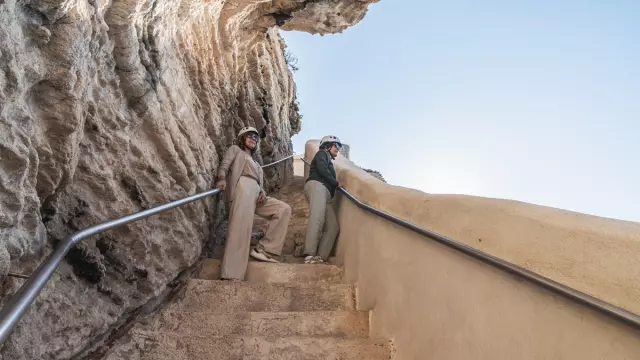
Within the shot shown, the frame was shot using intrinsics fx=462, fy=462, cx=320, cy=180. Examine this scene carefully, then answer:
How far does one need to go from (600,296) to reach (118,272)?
2.10 metres

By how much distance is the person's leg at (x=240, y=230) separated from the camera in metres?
3.53

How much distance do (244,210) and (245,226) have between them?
14cm

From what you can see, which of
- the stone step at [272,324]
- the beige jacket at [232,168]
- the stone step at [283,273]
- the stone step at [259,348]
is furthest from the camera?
the beige jacket at [232,168]

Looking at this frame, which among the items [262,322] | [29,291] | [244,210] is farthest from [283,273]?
[29,291]

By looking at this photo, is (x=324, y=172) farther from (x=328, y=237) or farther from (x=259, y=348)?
(x=259, y=348)

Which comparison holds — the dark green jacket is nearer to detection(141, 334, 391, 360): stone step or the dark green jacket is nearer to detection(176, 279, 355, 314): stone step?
detection(176, 279, 355, 314): stone step

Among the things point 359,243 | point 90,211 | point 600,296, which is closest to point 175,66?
point 90,211

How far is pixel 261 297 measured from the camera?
3004mm

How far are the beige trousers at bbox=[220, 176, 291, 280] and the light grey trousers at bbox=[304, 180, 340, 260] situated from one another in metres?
0.24

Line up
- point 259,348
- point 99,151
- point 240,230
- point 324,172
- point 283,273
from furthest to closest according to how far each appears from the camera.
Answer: point 324,172, point 240,230, point 283,273, point 259,348, point 99,151

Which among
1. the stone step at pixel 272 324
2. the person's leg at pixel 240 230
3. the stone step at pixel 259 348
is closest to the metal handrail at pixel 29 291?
the stone step at pixel 259 348

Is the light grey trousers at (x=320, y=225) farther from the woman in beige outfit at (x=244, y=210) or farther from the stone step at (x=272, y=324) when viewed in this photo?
the stone step at (x=272, y=324)

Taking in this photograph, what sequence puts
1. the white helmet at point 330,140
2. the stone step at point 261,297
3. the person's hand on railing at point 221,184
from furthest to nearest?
1. the white helmet at point 330,140
2. the person's hand on railing at point 221,184
3. the stone step at point 261,297

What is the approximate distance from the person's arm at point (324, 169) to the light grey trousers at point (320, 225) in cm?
8
